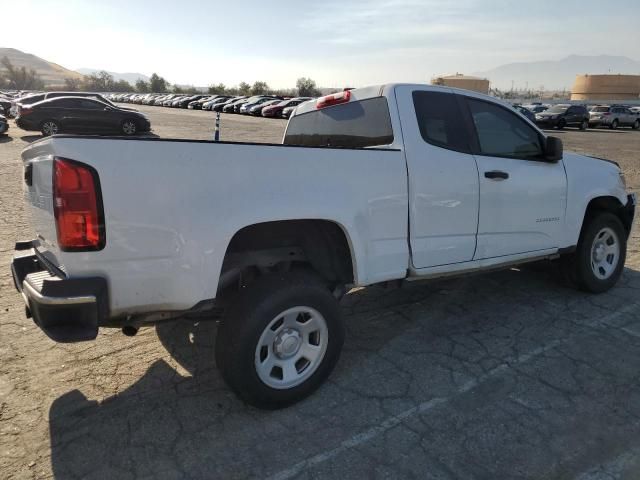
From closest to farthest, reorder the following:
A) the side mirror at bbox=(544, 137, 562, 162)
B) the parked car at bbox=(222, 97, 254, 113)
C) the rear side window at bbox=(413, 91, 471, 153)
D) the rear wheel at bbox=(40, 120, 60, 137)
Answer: the rear side window at bbox=(413, 91, 471, 153) → the side mirror at bbox=(544, 137, 562, 162) → the rear wheel at bbox=(40, 120, 60, 137) → the parked car at bbox=(222, 97, 254, 113)

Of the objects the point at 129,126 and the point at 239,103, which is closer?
the point at 129,126

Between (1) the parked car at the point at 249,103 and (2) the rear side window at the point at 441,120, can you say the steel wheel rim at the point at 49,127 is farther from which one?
(1) the parked car at the point at 249,103

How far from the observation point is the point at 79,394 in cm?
312

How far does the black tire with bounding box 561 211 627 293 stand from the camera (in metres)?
4.70

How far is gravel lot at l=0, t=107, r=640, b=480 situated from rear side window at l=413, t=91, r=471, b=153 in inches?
62.8

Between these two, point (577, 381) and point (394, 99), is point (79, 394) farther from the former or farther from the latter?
point (577, 381)

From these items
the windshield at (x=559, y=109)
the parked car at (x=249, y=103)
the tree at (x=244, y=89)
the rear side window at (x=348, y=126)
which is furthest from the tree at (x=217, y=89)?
the rear side window at (x=348, y=126)

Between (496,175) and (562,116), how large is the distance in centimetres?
3209

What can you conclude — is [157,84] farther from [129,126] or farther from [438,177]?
[438,177]

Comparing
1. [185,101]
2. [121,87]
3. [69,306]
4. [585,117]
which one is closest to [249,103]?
[185,101]

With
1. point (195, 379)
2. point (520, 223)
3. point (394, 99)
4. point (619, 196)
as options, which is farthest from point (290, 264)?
point (619, 196)

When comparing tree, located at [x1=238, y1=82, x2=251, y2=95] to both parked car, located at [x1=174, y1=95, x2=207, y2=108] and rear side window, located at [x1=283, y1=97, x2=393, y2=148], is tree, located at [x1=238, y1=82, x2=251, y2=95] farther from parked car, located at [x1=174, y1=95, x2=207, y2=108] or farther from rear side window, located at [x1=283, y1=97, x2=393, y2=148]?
rear side window, located at [x1=283, y1=97, x2=393, y2=148]

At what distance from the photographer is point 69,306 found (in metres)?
2.34

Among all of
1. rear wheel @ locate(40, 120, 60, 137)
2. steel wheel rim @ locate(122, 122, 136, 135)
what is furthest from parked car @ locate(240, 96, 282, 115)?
rear wheel @ locate(40, 120, 60, 137)
